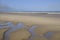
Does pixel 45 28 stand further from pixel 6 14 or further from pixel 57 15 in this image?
pixel 6 14

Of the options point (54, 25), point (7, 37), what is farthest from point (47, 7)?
point (7, 37)

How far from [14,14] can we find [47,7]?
0.32m

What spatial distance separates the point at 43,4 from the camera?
3.49ft

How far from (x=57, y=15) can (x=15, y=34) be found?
0.41 meters

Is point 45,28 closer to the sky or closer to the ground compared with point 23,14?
closer to the ground

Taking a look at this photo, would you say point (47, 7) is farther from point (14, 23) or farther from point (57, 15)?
point (14, 23)

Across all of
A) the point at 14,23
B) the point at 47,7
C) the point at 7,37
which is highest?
the point at 47,7

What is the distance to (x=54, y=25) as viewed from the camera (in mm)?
986

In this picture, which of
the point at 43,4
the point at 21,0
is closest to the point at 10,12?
the point at 21,0

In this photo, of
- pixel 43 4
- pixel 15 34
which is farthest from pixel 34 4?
pixel 15 34

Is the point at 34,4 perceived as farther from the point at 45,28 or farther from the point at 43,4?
the point at 45,28

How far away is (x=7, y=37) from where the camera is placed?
1.00 m

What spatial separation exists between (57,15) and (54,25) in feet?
0.33

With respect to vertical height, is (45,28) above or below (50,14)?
below
